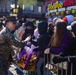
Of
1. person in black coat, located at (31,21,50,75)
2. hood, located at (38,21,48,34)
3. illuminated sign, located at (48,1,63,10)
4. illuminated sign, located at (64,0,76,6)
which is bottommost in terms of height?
illuminated sign, located at (48,1,63,10)

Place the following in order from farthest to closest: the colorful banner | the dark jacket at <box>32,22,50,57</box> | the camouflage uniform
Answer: the colorful banner, the dark jacket at <box>32,22,50,57</box>, the camouflage uniform

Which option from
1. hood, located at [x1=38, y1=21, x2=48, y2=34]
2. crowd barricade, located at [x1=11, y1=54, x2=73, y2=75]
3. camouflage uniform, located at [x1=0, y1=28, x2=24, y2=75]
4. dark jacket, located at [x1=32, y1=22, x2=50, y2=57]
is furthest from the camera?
hood, located at [x1=38, y1=21, x2=48, y2=34]

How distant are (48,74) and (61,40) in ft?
3.08

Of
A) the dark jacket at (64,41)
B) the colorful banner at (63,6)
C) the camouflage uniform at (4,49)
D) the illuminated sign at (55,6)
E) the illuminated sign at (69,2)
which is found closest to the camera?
the dark jacket at (64,41)

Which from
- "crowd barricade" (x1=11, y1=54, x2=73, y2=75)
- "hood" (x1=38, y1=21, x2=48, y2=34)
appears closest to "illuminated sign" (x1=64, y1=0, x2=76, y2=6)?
"hood" (x1=38, y1=21, x2=48, y2=34)

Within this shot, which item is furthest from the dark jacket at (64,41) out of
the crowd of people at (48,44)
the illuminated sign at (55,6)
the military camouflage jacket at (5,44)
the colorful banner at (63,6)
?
the illuminated sign at (55,6)

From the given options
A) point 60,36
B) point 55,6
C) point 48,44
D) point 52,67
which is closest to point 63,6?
point 55,6

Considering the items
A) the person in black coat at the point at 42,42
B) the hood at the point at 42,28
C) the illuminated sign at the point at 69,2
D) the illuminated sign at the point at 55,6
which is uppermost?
the hood at the point at 42,28

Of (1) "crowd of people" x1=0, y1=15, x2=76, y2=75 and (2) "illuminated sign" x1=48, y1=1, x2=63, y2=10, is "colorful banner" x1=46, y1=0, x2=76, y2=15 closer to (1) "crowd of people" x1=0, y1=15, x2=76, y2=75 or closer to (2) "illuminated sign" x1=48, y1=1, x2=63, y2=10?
(2) "illuminated sign" x1=48, y1=1, x2=63, y2=10

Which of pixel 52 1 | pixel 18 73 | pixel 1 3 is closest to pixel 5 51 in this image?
pixel 18 73

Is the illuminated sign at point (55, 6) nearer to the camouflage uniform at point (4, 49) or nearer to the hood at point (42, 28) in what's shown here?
the hood at point (42, 28)

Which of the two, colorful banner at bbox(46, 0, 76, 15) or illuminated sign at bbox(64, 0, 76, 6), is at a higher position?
illuminated sign at bbox(64, 0, 76, 6)

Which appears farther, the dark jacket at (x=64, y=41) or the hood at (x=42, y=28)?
the hood at (x=42, y=28)

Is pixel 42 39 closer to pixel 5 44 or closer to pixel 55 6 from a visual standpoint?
pixel 5 44
